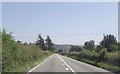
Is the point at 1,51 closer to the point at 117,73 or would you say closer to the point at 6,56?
the point at 6,56

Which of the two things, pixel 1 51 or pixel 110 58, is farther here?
pixel 110 58

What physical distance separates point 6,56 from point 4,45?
115 cm

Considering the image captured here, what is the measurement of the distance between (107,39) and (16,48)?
268ft

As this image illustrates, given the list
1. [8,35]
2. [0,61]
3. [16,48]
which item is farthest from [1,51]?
[16,48]

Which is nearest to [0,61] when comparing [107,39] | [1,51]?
[1,51]

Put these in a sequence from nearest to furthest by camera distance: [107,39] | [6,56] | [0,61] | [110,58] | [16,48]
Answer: [0,61] → [6,56] → [16,48] → [110,58] → [107,39]

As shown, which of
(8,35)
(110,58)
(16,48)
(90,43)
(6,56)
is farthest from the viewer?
(90,43)

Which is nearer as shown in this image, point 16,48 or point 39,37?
point 16,48

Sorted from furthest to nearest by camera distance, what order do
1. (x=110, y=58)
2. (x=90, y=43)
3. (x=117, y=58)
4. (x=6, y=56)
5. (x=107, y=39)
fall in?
(x=90, y=43) < (x=107, y=39) < (x=110, y=58) < (x=117, y=58) < (x=6, y=56)

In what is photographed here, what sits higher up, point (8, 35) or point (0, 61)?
point (8, 35)

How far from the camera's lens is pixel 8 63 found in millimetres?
26812

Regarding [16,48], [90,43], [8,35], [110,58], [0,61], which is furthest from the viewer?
[90,43]

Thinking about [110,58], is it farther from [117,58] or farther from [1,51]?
[1,51]

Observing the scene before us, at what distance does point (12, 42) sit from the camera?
30.8 m
